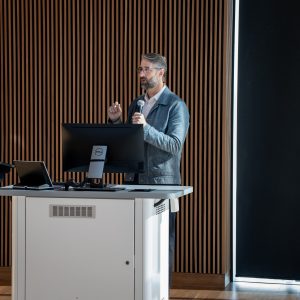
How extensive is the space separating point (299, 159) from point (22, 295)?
3.42m

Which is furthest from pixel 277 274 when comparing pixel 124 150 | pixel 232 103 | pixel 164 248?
pixel 124 150

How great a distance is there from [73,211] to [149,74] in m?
1.41

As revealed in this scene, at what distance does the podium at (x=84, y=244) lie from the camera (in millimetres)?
5047

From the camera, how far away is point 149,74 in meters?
6.00

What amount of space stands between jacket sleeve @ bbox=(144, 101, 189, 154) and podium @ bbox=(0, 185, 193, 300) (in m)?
0.57

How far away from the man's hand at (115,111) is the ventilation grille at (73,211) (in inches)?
35.3

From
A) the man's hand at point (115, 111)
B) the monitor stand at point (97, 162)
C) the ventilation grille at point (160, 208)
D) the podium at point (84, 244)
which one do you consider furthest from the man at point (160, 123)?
the podium at point (84, 244)

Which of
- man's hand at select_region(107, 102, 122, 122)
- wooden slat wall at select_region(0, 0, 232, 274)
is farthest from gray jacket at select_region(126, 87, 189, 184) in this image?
wooden slat wall at select_region(0, 0, 232, 274)

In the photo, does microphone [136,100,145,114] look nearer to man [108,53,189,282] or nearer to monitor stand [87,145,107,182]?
man [108,53,189,282]

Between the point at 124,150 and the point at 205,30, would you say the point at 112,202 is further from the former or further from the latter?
the point at 205,30

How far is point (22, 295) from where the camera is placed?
5.18 m

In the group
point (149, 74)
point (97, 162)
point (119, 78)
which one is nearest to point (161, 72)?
point (149, 74)

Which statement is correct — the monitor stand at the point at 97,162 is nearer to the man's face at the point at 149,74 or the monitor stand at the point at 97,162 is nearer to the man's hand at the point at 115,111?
the man's hand at the point at 115,111

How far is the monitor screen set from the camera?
5.36 metres
